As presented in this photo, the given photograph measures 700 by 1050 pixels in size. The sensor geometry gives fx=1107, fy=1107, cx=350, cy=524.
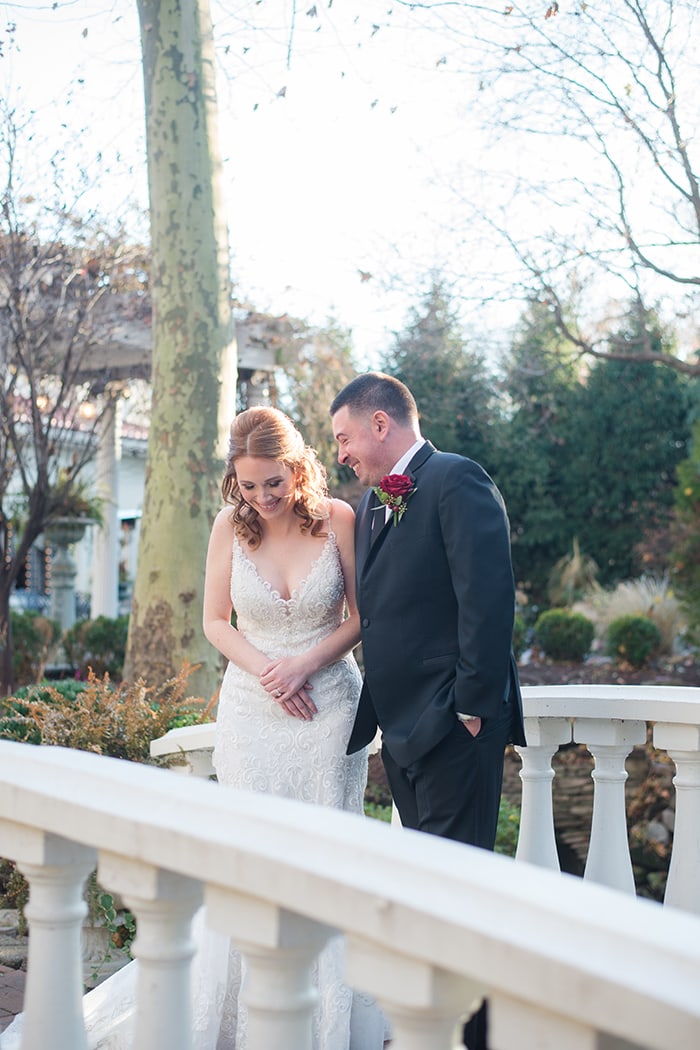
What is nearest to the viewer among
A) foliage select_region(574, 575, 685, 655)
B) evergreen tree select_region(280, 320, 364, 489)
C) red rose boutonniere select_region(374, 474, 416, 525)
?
red rose boutonniere select_region(374, 474, 416, 525)

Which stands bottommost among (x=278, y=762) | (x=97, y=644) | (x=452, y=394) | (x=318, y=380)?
(x=97, y=644)

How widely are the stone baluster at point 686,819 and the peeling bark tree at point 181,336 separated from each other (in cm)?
422

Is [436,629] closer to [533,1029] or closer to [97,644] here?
[533,1029]

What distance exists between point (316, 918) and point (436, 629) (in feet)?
5.94

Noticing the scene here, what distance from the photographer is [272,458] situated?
129 inches

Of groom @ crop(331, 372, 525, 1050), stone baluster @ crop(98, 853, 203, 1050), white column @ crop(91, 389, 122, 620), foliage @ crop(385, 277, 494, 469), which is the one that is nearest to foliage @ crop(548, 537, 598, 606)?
foliage @ crop(385, 277, 494, 469)

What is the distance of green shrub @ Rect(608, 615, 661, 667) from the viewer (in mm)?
11820

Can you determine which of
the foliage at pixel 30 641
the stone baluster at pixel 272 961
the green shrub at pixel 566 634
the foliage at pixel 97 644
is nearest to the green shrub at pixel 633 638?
the green shrub at pixel 566 634

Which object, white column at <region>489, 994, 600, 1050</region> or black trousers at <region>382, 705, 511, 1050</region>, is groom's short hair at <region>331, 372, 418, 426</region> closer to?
black trousers at <region>382, 705, 511, 1050</region>

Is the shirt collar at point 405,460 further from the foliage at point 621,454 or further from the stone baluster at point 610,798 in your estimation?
the foliage at point 621,454

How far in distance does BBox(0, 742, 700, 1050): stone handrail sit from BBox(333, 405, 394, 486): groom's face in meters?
1.62

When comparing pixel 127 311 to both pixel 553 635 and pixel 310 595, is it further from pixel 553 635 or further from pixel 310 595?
pixel 310 595

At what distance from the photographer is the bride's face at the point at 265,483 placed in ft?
10.8

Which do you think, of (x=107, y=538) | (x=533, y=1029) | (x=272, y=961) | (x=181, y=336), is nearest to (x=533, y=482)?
(x=107, y=538)
